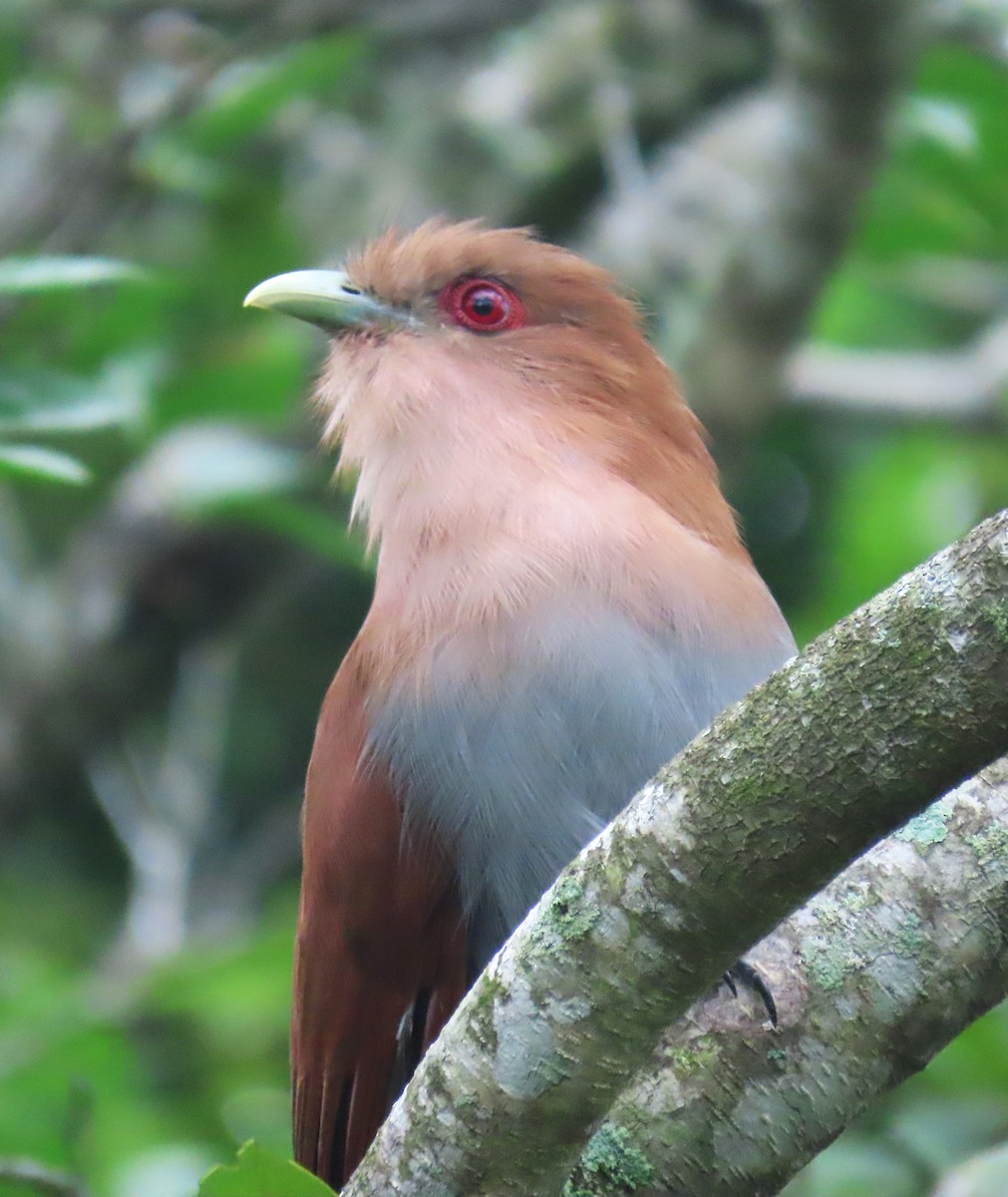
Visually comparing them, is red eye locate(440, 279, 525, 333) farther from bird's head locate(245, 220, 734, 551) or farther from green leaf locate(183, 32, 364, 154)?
green leaf locate(183, 32, 364, 154)

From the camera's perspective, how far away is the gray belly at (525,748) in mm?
2930

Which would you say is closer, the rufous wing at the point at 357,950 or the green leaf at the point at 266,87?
the rufous wing at the point at 357,950

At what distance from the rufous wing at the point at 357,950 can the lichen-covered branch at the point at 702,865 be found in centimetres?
81

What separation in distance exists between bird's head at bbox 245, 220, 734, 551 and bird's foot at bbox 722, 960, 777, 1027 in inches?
51.7

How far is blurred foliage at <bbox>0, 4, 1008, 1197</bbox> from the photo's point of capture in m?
4.03

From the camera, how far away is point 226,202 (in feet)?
18.3

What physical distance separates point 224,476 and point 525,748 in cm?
206

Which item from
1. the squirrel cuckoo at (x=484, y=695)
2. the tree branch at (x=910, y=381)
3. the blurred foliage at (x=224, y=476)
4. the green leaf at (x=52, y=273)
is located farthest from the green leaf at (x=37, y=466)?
the tree branch at (x=910, y=381)

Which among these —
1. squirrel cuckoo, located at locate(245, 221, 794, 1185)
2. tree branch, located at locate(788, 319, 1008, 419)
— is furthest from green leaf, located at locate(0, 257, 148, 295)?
tree branch, located at locate(788, 319, 1008, 419)

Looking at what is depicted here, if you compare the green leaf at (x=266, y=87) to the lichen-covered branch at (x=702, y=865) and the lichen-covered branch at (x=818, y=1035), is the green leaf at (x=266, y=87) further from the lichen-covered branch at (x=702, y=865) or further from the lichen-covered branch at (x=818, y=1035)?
the lichen-covered branch at (x=702, y=865)

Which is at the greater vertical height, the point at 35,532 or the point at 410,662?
the point at 35,532

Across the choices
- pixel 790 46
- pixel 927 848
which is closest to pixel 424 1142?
pixel 927 848

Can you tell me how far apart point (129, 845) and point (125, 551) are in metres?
1.00

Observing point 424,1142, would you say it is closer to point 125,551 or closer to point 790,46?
point 790,46
